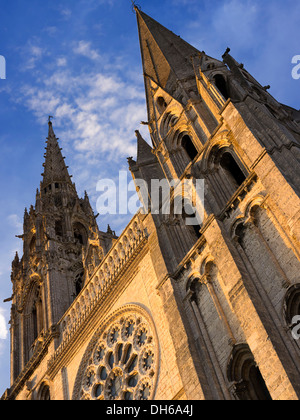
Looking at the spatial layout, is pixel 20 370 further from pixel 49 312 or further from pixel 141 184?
pixel 141 184

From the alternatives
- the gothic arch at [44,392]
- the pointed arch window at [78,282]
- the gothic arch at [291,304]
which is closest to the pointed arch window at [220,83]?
the gothic arch at [291,304]

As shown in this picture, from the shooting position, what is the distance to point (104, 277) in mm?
18578

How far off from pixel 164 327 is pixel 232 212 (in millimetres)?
3738

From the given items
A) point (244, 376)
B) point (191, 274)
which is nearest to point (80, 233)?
point (191, 274)

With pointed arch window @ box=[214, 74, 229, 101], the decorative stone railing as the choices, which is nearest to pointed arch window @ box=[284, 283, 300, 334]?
the decorative stone railing

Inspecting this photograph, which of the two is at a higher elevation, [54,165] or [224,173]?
[54,165]

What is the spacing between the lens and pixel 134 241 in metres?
17.5

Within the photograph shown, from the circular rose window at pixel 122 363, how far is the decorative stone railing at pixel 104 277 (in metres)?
1.36

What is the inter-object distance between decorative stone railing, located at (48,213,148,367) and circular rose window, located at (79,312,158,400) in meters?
1.36

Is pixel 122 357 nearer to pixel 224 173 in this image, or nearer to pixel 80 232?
pixel 224 173

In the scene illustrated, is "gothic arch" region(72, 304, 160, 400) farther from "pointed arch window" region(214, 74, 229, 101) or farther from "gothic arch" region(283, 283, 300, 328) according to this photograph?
"pointed arch window" region(214, 74, 229, 101)

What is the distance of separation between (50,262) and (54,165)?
47.4 feet

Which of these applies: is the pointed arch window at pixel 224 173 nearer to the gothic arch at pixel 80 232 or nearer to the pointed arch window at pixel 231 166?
the pointed arch window at pixel 231 166
